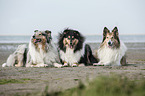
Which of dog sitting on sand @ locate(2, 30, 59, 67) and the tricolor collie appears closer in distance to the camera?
dog sitting on sand @ locate(2, 30, 59, 67)

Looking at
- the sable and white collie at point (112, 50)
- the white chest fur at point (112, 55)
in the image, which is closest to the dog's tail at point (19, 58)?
the sable and white collie at point (112, 50)

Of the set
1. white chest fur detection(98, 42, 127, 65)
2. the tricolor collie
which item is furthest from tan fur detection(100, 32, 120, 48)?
the tricolor collie

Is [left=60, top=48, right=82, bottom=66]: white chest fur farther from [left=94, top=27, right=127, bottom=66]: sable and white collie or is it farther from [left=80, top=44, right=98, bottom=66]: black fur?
[left=94, top=27, right=127, bottom=66]: sable and white collie

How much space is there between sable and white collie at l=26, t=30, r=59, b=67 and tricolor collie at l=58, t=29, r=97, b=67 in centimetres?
43

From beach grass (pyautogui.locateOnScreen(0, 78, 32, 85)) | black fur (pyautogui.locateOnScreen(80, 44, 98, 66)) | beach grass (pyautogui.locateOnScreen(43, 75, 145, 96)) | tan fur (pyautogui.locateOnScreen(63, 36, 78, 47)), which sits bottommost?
beach grass (pyautogui.locateOnScreen(0, 78, 32, 85))

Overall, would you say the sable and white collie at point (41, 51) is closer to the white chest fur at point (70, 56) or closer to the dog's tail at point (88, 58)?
the white chest fur at point (70, 56)

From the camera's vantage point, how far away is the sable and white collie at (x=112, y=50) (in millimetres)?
11820

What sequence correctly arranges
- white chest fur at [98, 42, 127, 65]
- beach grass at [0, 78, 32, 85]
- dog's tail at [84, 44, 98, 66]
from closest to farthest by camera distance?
beach grass at [0, 78, 32, 85] → white chest fur at [98, 42, 127, 65] → dog's tail at [84, 44, 98, 66]

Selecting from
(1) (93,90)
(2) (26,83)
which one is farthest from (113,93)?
(2) (26,83)

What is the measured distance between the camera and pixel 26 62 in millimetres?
11914

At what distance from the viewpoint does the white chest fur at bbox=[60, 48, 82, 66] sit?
11852 mm

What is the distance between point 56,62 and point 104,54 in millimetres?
2313

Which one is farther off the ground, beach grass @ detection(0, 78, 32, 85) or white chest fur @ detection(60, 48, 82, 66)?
white chest fur @ detection(60, 48, 82, 66)

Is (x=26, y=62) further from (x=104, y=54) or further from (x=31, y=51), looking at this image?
(x=104, y=54)
